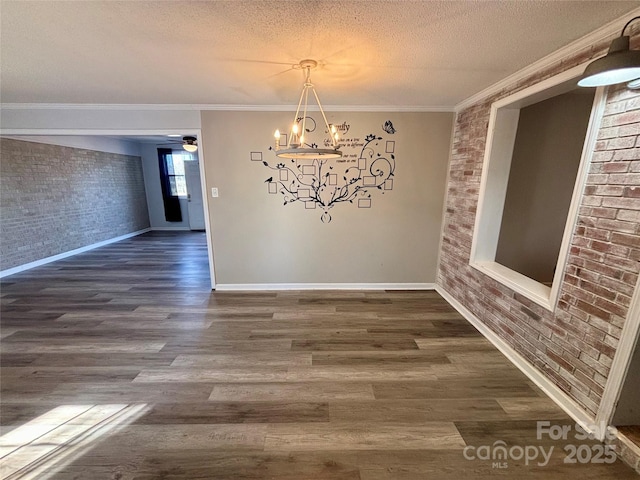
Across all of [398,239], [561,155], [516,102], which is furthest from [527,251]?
[516,102]

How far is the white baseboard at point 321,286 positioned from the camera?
3713mm

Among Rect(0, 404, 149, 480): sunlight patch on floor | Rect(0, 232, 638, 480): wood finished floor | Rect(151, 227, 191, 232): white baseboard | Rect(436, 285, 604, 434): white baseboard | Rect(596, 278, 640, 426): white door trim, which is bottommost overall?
Rect(0, 404, 149, 480): sunlight patch on floor

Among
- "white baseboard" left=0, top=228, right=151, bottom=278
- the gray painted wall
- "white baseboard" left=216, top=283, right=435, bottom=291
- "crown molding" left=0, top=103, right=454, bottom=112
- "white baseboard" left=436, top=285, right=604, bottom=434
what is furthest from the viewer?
"white baseboard" left=0, top=228, right=151, bottom=278

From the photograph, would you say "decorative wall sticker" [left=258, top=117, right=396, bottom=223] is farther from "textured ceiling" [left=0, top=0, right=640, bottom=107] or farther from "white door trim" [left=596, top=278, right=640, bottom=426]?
"white door trim" [left=596, top=278, right=640, bottom=426]

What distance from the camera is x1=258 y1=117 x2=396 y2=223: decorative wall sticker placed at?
3293mm

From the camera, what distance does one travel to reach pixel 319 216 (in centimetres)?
351

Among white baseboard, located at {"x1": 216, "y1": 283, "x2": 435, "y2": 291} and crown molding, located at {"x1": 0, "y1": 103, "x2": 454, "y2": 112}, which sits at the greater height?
crown molding, located at {"x1": 0, "y1": 103, "x2": 454, "y2": 112}

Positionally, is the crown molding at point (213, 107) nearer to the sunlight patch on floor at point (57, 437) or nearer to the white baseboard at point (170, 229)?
the sunlight patch on floor at point (57, 437)

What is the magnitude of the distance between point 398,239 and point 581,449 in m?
2.45

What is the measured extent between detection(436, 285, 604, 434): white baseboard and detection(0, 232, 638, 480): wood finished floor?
6 centimetres

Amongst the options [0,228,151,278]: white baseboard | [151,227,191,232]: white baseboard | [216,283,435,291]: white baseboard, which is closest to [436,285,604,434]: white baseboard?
[216,283,435,291]: white baseboard

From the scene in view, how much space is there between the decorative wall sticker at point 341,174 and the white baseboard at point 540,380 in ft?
6.31

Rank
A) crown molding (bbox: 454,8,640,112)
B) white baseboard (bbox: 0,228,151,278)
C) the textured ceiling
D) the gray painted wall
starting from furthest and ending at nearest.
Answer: white baseboard (bbox: 0,228,151,278) → the gray painted wall → crown molding (bbox: 454,8,640,112) → the textured ceiling

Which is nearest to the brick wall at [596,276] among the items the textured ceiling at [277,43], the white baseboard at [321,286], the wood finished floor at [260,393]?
the wood finished floor at [260,393]
